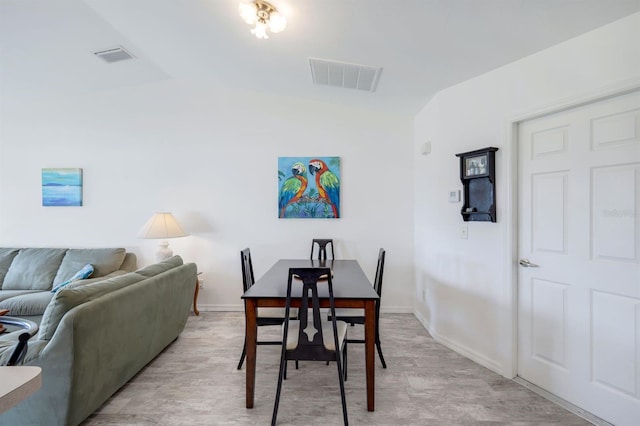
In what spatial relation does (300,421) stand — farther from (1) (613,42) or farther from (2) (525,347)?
(1) (613,42)

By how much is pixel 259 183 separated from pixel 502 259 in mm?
2748

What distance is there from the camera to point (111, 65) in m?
3.22

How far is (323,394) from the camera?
6.61 feet

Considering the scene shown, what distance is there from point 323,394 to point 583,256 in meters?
2.01

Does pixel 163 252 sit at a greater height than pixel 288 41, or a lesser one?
lesser

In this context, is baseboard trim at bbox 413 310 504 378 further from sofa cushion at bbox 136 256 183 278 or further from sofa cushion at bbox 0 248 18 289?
sofa cushion at bbox 0 248 18 289

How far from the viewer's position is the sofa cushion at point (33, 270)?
3.15 meters

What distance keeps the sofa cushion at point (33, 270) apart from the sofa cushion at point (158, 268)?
1635 millimetres

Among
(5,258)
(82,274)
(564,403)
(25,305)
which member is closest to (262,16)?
(82,274)

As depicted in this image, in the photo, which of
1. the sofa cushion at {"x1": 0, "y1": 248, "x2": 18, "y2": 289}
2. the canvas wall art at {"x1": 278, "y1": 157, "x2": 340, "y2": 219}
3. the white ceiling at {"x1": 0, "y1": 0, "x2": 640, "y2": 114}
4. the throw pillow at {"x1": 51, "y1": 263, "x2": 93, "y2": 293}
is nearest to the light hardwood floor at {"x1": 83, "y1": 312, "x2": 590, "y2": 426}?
the throw pillow at {"x1": 51, "y1": 263, "x2": 93, "y2": 293}

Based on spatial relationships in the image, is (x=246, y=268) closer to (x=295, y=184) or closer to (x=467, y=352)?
(x=295, y=184)

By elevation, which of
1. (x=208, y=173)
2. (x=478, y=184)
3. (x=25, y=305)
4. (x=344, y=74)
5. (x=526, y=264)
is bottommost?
(x=25, y=305)

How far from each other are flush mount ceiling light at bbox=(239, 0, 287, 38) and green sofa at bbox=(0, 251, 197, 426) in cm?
205

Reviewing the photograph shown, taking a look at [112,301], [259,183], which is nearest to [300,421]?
[112,301]
